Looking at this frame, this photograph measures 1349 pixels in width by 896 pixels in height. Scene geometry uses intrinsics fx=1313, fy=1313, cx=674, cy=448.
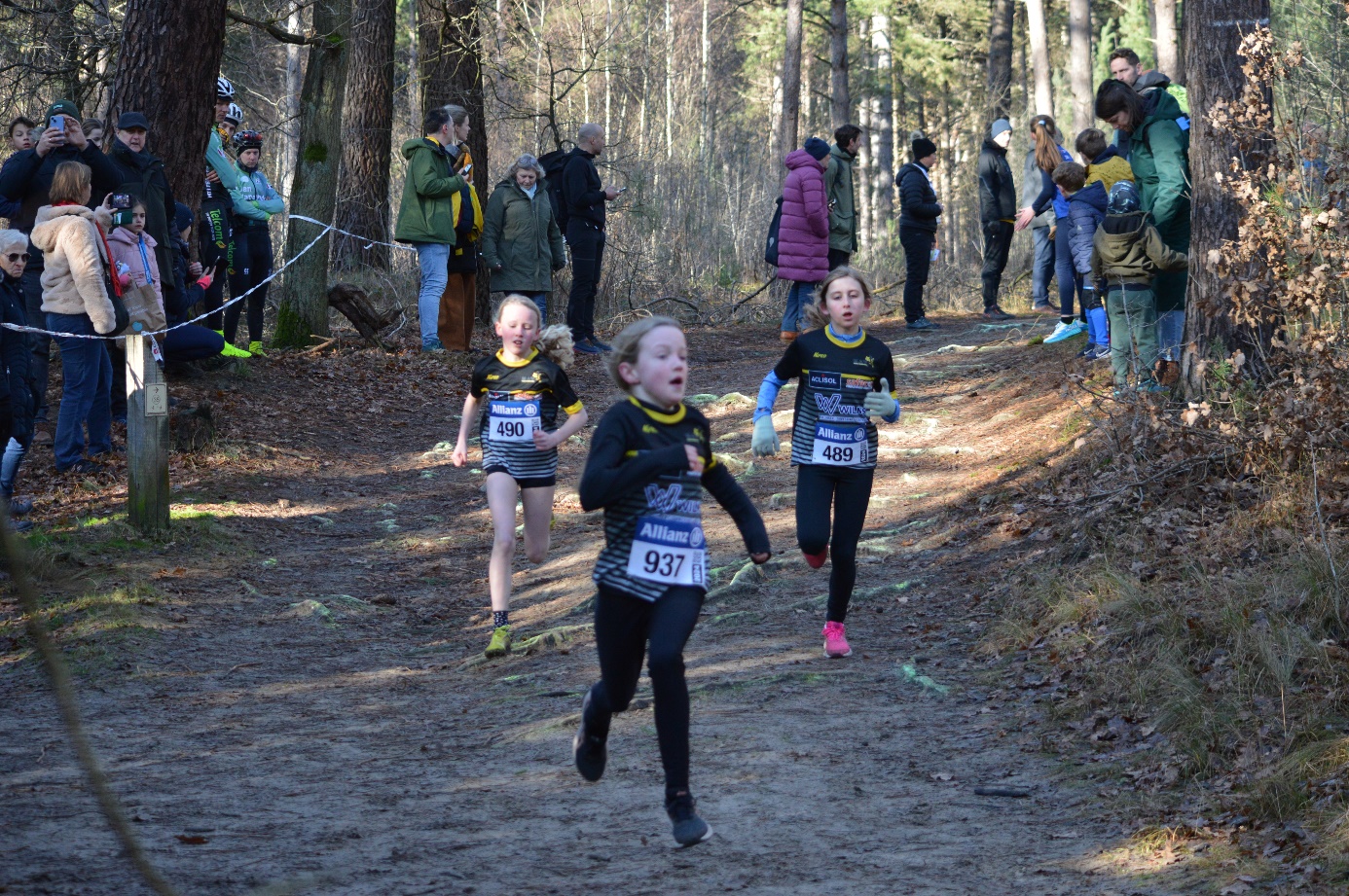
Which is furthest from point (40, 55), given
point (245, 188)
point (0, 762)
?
point (0, 762)

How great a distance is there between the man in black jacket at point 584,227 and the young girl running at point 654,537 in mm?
11106

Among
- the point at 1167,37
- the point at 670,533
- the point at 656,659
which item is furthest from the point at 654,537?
the point at 1167,37

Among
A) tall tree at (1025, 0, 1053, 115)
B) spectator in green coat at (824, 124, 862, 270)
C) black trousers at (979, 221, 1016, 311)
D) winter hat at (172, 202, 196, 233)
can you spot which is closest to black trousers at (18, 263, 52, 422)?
winter hat at (172, 202, 196, 233)

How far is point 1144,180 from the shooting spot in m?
9.52

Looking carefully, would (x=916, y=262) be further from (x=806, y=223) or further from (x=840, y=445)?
(x=840, y=445)

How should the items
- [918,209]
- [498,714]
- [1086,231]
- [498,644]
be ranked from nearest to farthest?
1. [498,714]
2. [498,644]
3. [1086,231]
4. [918,209]

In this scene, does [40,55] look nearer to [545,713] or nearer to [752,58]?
[545,713]

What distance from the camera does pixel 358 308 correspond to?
52.4 ft

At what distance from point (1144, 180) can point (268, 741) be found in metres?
7.12

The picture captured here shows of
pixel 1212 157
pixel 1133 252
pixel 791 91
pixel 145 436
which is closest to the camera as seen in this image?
pixel 1212 157

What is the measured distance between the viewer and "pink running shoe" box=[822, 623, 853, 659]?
6918mm

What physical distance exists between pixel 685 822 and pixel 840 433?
272cm

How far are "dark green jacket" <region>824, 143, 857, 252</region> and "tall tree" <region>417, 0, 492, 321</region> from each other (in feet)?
16.4

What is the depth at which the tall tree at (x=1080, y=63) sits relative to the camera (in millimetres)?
24297
